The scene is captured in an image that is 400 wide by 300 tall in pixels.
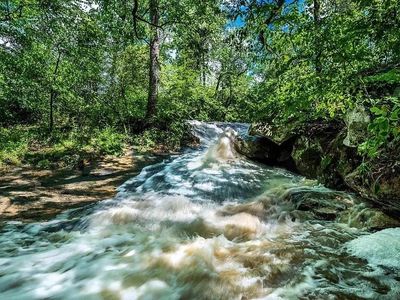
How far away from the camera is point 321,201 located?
5.61m

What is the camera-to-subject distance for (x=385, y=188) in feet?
14.9

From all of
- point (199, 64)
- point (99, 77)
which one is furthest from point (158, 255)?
point (199, 64)

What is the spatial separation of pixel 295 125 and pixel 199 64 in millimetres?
18886

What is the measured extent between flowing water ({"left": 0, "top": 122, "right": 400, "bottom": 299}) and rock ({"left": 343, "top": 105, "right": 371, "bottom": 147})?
3.91ft

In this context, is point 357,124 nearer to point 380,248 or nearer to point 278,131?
point 380,248

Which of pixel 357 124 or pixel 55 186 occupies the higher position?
pixel 357 124

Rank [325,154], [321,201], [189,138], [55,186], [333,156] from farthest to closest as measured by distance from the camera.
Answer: [189,138] → [55,186] → [325,154] → [333,156] → [321,201]

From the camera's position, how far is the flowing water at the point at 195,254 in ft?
11.0

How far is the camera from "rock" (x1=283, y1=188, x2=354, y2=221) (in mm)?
5273

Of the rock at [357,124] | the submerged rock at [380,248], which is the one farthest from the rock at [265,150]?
the submerged rock at [380,248]

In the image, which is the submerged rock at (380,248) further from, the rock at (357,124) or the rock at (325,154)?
the rock at (325,154)

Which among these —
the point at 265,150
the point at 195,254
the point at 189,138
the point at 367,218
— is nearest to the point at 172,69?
the point at 189,138

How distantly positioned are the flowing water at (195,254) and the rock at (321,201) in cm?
17

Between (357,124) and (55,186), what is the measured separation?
6.21m
